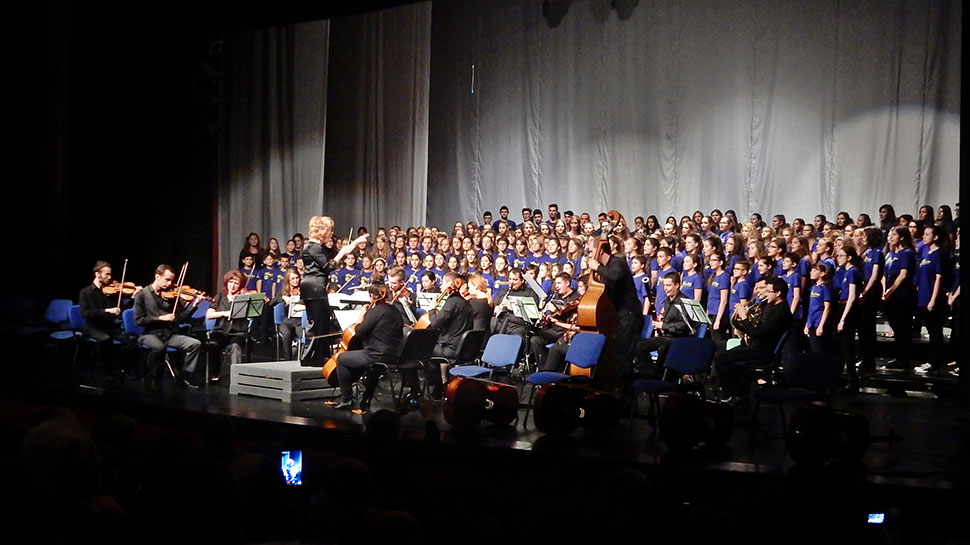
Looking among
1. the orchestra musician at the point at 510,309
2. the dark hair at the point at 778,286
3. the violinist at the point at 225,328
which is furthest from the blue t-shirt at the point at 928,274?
the violinist at the point at 225,328

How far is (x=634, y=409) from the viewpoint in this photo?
714 centimetres

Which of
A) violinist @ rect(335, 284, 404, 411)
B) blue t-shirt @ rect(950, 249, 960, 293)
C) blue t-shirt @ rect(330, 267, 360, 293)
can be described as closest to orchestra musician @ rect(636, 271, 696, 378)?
violinist @ rect(335, 284, 404, 411)

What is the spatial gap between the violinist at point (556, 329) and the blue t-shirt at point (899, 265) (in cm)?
336

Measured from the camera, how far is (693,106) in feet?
54.3

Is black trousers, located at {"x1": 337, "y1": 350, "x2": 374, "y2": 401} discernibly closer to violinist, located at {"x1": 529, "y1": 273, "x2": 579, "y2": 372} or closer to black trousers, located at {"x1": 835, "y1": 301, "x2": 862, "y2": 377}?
violinist, located at {"x1": 529, "y1": 273, "x2": 579, "y2": 372}

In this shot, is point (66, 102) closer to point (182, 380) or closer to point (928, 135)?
point (182, 380)

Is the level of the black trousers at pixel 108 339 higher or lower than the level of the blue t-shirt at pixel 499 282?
lower

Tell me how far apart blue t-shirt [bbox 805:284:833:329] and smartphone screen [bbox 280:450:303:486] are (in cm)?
609

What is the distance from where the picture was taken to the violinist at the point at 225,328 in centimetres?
966

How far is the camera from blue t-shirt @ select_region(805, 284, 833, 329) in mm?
8759

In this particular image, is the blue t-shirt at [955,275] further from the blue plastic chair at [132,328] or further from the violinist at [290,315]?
the blue plastic chair at [132,328]

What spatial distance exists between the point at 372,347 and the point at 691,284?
3958 millimetres

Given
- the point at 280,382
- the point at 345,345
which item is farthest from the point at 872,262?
the point at 280,382

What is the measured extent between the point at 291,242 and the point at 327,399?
20.0ft
